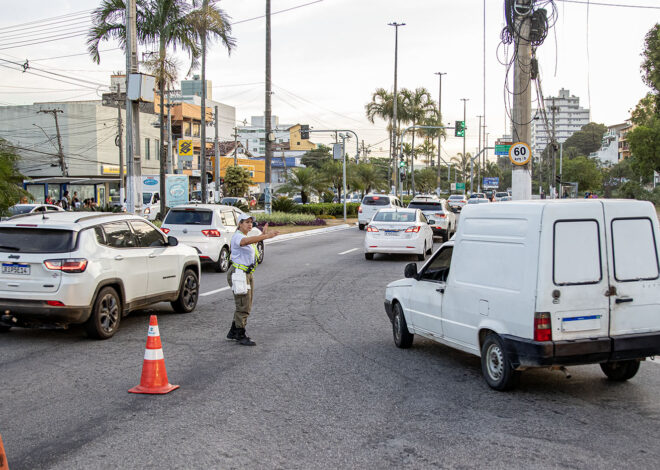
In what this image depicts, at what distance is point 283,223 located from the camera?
127 ft

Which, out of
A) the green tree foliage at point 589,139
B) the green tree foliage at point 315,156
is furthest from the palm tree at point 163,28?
the green tree foliage at point 589,139

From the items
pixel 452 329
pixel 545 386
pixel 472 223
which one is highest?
pixel 472 223

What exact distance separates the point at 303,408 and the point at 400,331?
283 centimetres

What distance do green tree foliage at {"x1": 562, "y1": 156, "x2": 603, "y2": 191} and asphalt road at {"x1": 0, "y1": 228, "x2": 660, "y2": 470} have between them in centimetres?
9649

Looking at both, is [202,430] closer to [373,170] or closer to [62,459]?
[62,459]

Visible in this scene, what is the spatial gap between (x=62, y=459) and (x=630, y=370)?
17.5 feet

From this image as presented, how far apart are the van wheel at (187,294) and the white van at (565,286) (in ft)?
19.3

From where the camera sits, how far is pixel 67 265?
28.7 ft

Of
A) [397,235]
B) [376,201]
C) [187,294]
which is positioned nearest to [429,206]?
[376,201]

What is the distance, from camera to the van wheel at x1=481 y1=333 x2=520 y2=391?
6480 millimetres

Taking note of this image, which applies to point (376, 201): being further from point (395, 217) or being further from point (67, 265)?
point (67, 265)

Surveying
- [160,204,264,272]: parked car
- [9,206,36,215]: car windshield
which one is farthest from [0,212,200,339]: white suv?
[9,206,36,215]: car windshield

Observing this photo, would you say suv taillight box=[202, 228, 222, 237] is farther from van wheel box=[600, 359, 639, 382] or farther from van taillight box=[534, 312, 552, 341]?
van taillight box=[534, 312, 552, 341]

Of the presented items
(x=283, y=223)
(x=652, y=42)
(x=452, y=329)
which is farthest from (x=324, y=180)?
(x=452, y=329)
